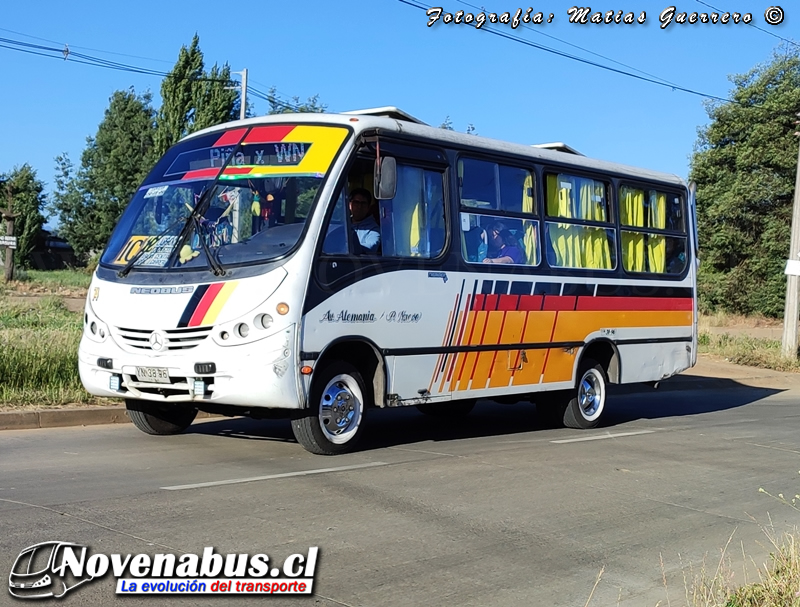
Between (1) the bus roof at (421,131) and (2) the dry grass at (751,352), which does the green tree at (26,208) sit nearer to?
(2) the dry grass at (751,352)

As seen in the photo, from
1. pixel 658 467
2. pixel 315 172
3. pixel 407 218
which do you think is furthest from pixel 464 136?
pixel 658 467

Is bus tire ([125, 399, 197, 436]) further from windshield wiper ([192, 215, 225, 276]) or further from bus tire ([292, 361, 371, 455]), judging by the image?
windshield wiper ([192, 215, 225, 276])

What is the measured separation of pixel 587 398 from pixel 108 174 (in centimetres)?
6858

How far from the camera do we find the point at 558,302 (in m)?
12.0

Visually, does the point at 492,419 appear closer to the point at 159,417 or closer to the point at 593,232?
the point at 593,232

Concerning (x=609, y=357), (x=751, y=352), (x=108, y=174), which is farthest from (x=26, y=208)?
(x=609, y=357)

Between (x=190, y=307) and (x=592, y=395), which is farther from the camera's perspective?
(x=592, y=395)

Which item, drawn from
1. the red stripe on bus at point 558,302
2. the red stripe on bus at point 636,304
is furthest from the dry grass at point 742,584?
the red stripe on bus at point 636,304

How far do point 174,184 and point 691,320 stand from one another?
811cm

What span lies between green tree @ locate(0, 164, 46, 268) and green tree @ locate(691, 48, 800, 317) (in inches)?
1898

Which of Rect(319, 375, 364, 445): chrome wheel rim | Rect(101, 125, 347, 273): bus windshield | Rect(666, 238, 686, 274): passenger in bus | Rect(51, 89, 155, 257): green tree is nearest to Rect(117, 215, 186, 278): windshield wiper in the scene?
Rect(101, 125, 347, 273): bus windshield

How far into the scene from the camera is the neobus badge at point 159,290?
28.7ft

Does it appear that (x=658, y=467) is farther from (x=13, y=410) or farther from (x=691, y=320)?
(x=13, y=410)

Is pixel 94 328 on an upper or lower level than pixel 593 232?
lower
